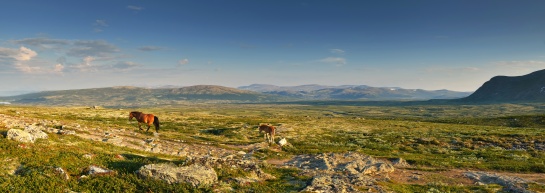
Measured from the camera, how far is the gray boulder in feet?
55.3

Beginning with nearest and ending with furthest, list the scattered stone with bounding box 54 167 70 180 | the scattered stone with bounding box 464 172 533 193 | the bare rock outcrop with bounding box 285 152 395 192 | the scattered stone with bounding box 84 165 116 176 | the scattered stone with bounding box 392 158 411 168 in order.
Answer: the scattered stone with bounding box 54 167 70 180
the scattered stone with bounding box 84 165 116 176
the bare rock outcrop with bounding box 285 152 395 192
the scattered stone with bounding box 464 172 533 193
the scattered stone with bounding box 392 158 411 168

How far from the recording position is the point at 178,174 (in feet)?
56.6

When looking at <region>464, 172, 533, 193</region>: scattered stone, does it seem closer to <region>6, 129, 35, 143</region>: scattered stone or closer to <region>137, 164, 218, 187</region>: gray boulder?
<region>137, 164, 218, 187</region>: gray boulder

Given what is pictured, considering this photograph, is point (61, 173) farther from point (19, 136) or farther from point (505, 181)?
point (505, 181)

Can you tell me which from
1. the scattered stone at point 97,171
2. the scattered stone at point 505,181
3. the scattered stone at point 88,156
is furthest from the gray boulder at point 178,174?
the scattered stone at point 505,181

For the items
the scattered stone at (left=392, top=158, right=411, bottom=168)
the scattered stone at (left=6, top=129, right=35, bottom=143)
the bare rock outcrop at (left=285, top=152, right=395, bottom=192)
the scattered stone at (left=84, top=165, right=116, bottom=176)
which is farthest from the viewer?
the scattered stone at (left=392, top=158, right=411, bottom=168)

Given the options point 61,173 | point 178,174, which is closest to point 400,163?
point 178,174

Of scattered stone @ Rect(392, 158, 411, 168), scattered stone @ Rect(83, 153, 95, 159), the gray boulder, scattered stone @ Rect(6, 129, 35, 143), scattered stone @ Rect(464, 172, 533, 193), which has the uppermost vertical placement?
scattered stone @ Rect(6, 129, 35, 143)

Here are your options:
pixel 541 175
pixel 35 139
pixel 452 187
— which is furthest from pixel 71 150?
pixel 541 175

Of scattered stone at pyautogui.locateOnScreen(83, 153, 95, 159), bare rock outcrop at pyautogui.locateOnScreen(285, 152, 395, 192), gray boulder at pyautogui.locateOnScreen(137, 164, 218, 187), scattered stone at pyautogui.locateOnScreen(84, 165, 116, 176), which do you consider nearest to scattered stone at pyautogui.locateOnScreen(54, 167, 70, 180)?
scattered stone at pyautogui.locateOnScreen(84, 165, 116, 176)

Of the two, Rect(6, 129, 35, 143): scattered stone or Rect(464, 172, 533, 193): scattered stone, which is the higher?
Rect(6, 129, 35, 143): scattered stone

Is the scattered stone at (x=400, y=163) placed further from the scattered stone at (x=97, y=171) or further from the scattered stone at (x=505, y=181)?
the scattered stone at (x=97, y=171)

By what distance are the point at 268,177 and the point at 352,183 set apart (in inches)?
228

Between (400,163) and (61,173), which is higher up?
(61,173)
